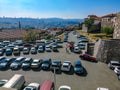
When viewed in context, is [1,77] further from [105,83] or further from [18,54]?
[105,83]

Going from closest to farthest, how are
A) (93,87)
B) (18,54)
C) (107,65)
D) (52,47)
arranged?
(93,87), (107,65), (18,54), (52,47)

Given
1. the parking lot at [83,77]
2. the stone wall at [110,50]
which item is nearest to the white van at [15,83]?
the parking lot at [83,77]

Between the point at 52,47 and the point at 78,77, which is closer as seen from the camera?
the point at 78,77

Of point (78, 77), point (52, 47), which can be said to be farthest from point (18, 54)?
point (78, 77)

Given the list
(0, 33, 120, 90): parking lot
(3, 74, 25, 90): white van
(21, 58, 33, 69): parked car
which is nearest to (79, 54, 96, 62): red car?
(0, 33, 120, 90): parking lot

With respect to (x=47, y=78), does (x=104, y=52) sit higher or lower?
higher

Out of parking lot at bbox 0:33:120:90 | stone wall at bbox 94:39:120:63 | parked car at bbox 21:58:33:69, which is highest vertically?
stone wall at bbox 94:39:120:63

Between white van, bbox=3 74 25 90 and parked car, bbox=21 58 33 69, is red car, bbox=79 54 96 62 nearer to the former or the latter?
parked car, bbox=21 58 33 69

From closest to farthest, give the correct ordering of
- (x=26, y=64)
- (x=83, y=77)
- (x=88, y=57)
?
(x=83, y=77), (x=26, y=64), (x=88, y=57)

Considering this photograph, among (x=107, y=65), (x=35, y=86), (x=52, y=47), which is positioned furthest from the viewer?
(x=52, y=47)

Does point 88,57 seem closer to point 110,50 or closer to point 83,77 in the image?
point 110,50

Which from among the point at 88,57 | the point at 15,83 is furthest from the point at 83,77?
the point at 15,83
